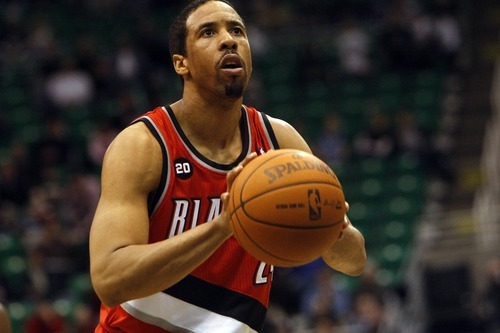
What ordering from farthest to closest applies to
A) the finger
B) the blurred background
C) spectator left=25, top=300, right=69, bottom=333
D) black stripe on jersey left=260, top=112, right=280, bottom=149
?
the blurred background < spectator left=25, top=300, right=69, bottom=333 < black stripe on jersey left=260, top=112, right=280, bottom=149 < the finger

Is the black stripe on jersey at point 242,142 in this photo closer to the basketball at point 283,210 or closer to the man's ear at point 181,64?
the man's ear at point 181,64

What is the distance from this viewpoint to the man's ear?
480 centimetres

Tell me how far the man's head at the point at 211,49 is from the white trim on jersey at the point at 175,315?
0.95m

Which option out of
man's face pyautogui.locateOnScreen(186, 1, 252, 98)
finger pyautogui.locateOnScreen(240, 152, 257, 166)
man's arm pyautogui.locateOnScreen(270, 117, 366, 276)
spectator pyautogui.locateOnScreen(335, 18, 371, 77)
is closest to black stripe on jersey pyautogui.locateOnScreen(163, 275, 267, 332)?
man's arm pyautogui.locateOnScreen(270, 117, 366, 276)

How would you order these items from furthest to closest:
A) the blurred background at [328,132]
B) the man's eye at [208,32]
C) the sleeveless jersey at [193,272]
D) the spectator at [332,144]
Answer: the spectator at [332,144] < the blurred background at [328,132] < the man's eye at [208,32] < the sleeveless jersey at [193,272]

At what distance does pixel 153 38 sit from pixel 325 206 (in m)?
15.1

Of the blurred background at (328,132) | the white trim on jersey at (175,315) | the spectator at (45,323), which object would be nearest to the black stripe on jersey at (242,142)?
the white trim on jersey at (175,315)

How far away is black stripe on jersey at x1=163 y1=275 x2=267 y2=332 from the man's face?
33.9 inches

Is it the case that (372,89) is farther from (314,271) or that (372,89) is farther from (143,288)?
(143,288)

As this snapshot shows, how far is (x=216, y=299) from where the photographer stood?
4.64m

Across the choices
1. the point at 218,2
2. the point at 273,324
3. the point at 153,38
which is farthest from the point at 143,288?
the point at 153,38

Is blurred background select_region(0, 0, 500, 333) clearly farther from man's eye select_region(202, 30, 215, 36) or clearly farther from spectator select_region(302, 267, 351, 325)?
man's eye select_region(202, 30, 215, 36)

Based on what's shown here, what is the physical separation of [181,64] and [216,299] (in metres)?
1.11

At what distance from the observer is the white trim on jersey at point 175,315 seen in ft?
15.0
